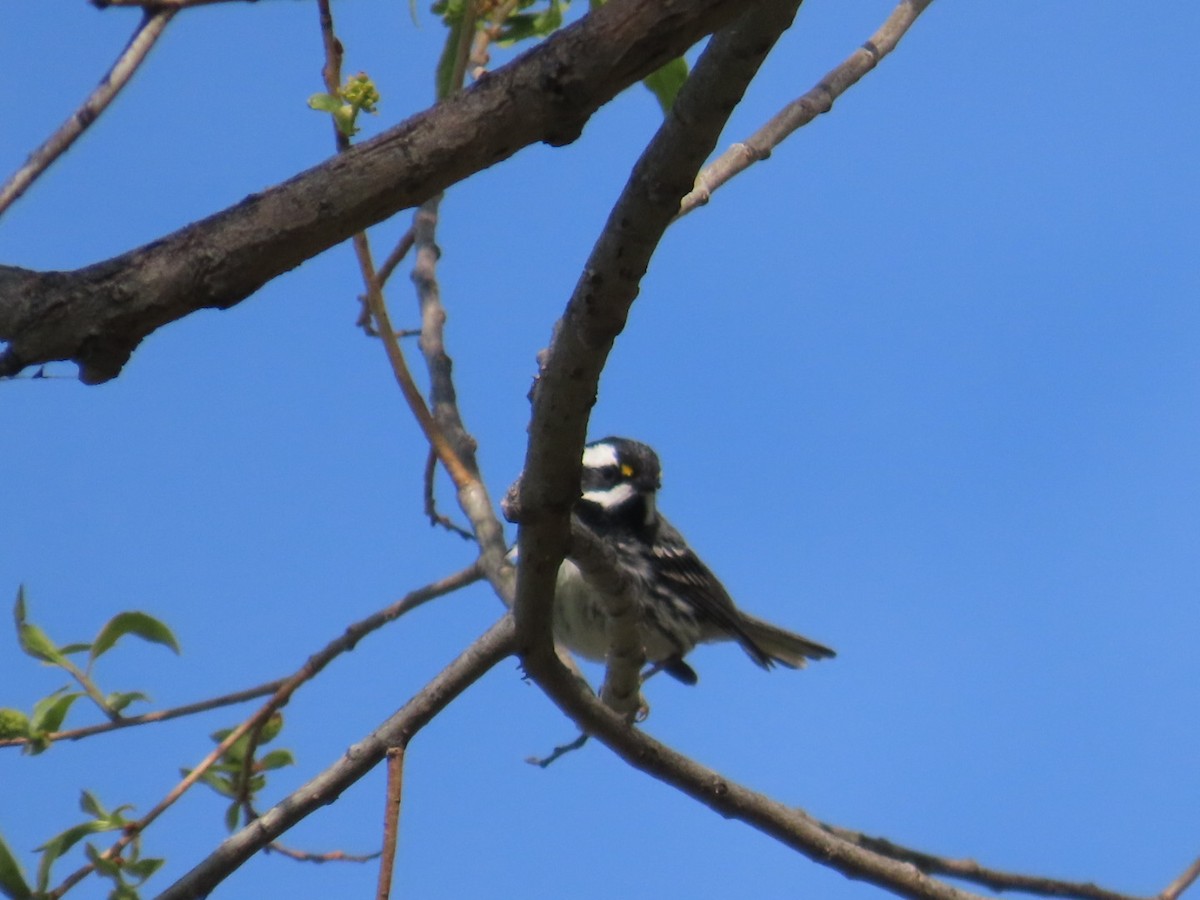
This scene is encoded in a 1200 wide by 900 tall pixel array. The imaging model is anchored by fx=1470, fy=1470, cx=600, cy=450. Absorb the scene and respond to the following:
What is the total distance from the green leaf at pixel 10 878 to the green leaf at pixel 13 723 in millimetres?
432

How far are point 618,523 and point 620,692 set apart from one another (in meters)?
2.54

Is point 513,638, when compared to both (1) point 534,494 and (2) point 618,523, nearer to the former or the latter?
(1) point 534,494

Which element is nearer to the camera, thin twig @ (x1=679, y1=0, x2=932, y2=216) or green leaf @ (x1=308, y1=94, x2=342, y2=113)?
green leaf @ (x1=308, y1=94, x2=342, y2=113)

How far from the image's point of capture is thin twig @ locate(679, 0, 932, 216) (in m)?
3.89

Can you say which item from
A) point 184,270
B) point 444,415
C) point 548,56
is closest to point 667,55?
point 548,56

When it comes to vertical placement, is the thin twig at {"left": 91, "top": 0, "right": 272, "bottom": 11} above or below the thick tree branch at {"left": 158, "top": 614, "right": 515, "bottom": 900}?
above

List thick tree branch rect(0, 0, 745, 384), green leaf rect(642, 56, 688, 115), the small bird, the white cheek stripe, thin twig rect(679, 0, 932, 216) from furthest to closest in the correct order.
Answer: the white cheek stripe
the small bird
thin twig rect(679, 0, 932, 216)
green leaf rect(642, 56, 688, 115)
thick tree branch rect(0, 0, 745, 384)

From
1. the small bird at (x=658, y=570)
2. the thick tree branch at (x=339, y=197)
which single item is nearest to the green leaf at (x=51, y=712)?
the thick tree branch at (x=339, y=197)

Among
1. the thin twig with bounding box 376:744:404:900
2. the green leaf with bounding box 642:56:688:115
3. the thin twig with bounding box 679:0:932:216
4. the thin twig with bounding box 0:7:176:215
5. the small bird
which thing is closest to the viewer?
the thin twig with bounding box 376:744:404:900

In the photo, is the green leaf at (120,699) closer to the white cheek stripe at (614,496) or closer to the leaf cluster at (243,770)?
the leaf cluster at (243,770)

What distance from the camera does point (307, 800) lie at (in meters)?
2.83

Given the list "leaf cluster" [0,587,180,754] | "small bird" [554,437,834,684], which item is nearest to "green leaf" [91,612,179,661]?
"leaf cluster" [0,587,180,754]

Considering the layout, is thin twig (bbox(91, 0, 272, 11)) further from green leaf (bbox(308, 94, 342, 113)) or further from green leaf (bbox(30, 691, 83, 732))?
green leaf (bbox(30, 691, 83, 732))

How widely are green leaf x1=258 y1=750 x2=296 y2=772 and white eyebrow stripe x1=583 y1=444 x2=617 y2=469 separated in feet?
8.90
